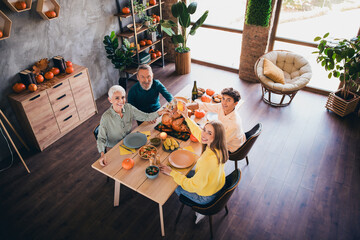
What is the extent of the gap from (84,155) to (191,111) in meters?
1.90

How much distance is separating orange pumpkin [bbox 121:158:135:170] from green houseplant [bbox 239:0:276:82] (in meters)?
4.10

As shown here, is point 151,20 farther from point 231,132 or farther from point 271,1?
point 231,132

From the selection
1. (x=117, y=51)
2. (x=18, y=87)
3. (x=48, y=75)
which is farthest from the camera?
(x=117, y=51)

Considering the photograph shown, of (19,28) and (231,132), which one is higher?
(19,28)

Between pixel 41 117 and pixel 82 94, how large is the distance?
83 centimetres

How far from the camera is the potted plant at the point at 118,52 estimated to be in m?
5.15

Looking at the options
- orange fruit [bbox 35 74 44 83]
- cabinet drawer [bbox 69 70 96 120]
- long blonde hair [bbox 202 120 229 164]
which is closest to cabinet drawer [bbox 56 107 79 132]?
cabinet drawer [bbox 69 70 96 120]

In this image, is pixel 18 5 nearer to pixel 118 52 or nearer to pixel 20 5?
pixel 20 5

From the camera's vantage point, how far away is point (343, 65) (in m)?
4.59

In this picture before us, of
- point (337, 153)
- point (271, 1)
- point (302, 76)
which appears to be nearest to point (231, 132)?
point (337, 153)

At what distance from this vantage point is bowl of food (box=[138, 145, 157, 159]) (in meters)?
2.86

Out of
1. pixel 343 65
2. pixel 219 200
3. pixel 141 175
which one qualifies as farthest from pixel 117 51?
pixel 343 65

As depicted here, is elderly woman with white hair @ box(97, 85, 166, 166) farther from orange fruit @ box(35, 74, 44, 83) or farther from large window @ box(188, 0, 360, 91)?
large window @ box(188, 0, 360, 91)

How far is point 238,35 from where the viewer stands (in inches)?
250
